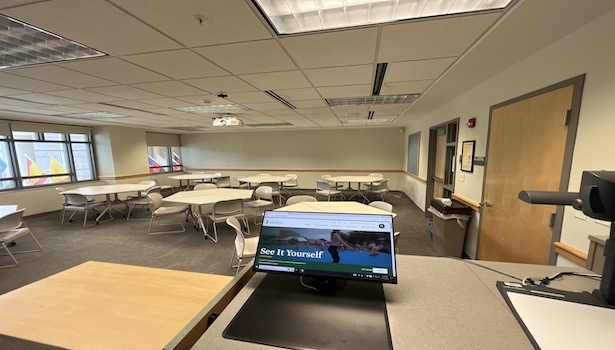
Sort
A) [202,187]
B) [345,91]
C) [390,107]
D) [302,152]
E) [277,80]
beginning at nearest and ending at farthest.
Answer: [277,80] < [345,91] < [390,107] < [202,187] < [302,152]

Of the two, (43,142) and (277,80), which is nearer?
(277,80)

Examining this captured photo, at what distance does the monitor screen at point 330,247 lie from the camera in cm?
87

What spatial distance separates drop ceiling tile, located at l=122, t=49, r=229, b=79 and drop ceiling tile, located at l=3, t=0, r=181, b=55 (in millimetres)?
113

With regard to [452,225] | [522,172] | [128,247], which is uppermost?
[522,172]

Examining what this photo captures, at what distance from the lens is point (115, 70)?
7.54ft

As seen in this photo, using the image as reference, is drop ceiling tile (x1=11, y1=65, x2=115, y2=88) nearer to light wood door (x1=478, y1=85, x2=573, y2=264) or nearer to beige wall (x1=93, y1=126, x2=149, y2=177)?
light wood door (x1=478, y1=85, x2=573, y2=264)

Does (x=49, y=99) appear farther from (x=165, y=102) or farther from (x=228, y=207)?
(x=228, y=207)

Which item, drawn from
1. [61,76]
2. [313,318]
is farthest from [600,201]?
[61,76]

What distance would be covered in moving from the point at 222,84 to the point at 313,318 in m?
2.84

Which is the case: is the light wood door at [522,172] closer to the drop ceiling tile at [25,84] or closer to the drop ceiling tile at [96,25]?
the drop ceiling tile at [96,25]

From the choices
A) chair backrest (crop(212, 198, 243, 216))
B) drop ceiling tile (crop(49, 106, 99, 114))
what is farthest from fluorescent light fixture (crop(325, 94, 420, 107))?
drop ceiling tile (crop(49, 106, 99, 114))

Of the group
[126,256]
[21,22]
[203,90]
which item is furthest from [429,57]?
[126,256]

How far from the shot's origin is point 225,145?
9.30 m

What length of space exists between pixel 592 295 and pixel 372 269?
83 centimetres
